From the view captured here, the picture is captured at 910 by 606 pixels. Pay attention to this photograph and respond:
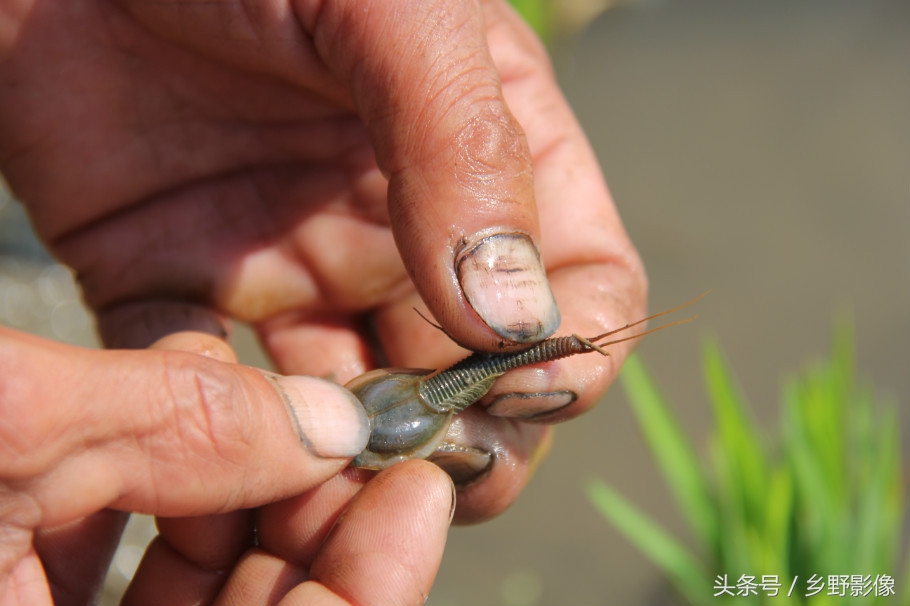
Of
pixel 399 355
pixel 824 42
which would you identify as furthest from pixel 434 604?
pixel 824 42

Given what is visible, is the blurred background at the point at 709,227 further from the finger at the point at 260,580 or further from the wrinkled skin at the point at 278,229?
the finger at the point at 260,580

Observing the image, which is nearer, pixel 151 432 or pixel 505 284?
pixel 151 432

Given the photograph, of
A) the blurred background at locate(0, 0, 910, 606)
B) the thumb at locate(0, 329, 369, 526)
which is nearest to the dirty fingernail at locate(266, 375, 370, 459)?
the thumb at locate(0, 329, 369, 526)

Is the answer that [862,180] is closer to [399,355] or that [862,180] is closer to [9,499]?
[399,355]

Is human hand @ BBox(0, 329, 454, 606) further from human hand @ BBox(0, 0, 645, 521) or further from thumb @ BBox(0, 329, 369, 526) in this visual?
human hand @ BBox(0, 0, 645, 521)

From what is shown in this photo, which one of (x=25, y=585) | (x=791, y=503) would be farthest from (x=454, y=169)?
(x=791, y=503)

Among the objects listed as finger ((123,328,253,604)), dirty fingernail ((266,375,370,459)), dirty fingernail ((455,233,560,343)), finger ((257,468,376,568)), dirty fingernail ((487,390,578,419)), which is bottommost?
finger ((123,328,253,604))

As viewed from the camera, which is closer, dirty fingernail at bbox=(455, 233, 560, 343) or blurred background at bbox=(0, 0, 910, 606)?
dirty fingernail at bbox=(455, 233, 560, 343)

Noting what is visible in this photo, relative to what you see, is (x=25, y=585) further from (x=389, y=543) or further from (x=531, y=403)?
(x=531, y=403)

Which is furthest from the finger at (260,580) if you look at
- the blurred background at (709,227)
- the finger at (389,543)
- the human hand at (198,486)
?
the blurred background at (709,227)
